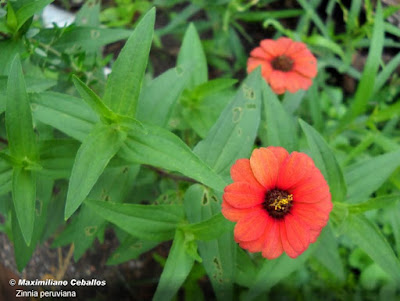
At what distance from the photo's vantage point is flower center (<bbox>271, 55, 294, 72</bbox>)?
1220 mm

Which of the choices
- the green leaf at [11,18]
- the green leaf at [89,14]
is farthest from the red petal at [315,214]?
the green leaf at [89,14]

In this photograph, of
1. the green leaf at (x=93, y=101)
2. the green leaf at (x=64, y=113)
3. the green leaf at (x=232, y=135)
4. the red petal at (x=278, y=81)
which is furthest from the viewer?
the red petal at (x=278, y=81)

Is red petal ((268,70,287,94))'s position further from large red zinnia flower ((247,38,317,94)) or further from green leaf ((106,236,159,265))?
green leaf ((106,236,159,265))

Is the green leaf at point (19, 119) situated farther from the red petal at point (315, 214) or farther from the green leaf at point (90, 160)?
the red petal at point (315, 214)

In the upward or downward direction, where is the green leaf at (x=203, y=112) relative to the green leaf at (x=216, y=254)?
upward

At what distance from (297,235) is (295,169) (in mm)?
116

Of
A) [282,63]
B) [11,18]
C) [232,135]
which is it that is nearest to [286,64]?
[282,63]

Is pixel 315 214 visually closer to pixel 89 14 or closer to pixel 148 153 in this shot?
pixel 148 153

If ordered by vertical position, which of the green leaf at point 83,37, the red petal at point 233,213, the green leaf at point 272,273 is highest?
the green leaf at point 83,37

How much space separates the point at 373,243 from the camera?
885mm

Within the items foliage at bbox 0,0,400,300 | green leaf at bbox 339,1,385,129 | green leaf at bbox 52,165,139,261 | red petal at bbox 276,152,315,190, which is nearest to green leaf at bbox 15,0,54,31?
foliage at bbox 0,0,400,300

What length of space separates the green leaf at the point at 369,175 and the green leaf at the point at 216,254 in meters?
0.30

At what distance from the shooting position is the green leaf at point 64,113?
0.84 meters

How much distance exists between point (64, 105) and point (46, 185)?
0.74 feet
